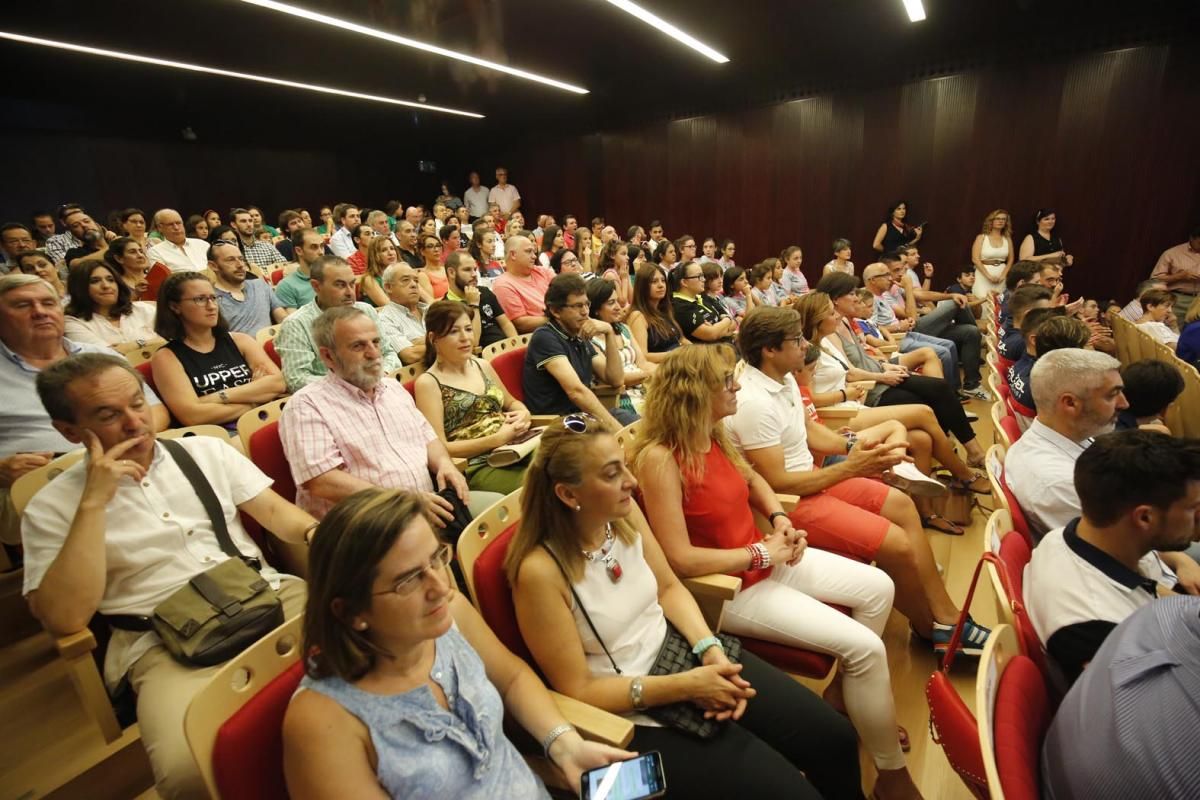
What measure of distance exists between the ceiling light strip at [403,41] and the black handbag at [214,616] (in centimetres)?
507

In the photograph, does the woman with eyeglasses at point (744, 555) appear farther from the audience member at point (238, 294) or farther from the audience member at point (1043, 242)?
the audience member at point (1043, 242)

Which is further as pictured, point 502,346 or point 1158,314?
point 1158,314

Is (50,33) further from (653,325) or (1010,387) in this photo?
(1010,387)

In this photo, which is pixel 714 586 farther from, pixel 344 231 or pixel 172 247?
pixel 344 231

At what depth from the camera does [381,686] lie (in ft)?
3.05

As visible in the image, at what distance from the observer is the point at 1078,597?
1.23 m

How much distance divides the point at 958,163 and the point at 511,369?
7356 mm

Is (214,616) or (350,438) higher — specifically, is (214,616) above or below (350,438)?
below

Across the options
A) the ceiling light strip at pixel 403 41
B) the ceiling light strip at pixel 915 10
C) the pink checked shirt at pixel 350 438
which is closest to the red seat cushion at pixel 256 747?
the pink checked shirt at pixel 350 438

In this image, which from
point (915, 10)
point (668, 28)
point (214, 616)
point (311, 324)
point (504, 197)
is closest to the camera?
point (214, 616)

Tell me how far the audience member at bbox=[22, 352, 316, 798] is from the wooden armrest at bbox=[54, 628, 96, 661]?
0.02 meters

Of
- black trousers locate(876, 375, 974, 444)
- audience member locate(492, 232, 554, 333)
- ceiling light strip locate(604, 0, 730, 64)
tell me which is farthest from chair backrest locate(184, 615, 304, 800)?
ceiling light strip locate(604, 0, 730, 64)

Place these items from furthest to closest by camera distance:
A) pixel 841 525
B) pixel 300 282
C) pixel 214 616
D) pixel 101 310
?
pixel 300 282
pixel 101 310
pixel 841 525
pixel 214 616

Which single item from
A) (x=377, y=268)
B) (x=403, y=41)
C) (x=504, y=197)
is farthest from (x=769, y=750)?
(x=504, y=197)
